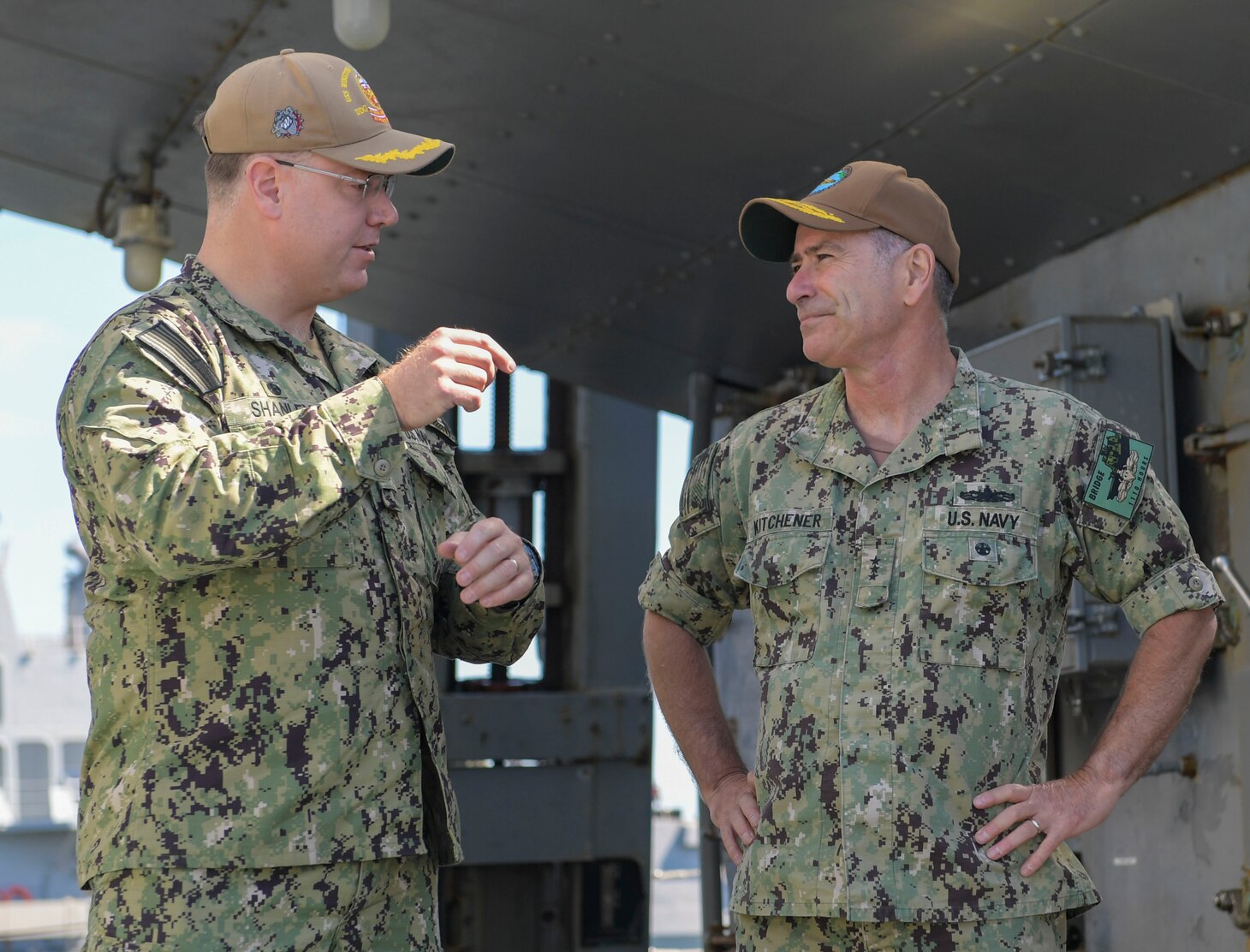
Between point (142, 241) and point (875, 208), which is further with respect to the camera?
point (142, 241)

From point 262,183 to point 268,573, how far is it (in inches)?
23.4

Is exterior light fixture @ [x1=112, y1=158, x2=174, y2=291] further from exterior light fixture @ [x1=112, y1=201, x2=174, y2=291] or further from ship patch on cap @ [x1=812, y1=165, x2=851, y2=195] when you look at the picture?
ship patch on cap @ [x1=812, y1=165, x2=851, y2=195]

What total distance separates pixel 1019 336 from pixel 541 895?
135 inches

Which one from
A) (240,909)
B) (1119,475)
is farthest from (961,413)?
(240,909)

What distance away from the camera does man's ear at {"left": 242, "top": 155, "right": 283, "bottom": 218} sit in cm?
232

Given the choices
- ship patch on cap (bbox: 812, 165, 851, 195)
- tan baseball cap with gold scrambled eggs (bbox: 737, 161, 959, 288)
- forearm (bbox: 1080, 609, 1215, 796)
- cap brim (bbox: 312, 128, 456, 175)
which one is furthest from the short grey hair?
cap brim (bbox: 312, 128, 456, 175)

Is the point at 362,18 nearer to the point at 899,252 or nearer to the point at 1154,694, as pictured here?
the point at 899,252

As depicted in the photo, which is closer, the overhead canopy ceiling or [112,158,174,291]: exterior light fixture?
the overhead canopy ceiling

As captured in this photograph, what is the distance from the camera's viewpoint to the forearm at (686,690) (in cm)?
285

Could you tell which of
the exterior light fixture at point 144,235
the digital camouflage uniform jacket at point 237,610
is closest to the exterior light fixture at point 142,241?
the exterior light fixture at point 144,235

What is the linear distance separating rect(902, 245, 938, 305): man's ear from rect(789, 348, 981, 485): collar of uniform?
0.13 meters

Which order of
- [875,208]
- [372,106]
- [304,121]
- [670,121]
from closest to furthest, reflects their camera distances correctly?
[304,121]
[372,106]
[875,208]
[670,121]

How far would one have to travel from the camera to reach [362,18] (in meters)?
3.44

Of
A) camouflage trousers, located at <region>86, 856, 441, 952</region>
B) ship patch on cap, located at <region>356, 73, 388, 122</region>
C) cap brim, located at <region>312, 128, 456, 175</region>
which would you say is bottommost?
camouflage trousers, located at <region>86, 856, 441, 952</region>
